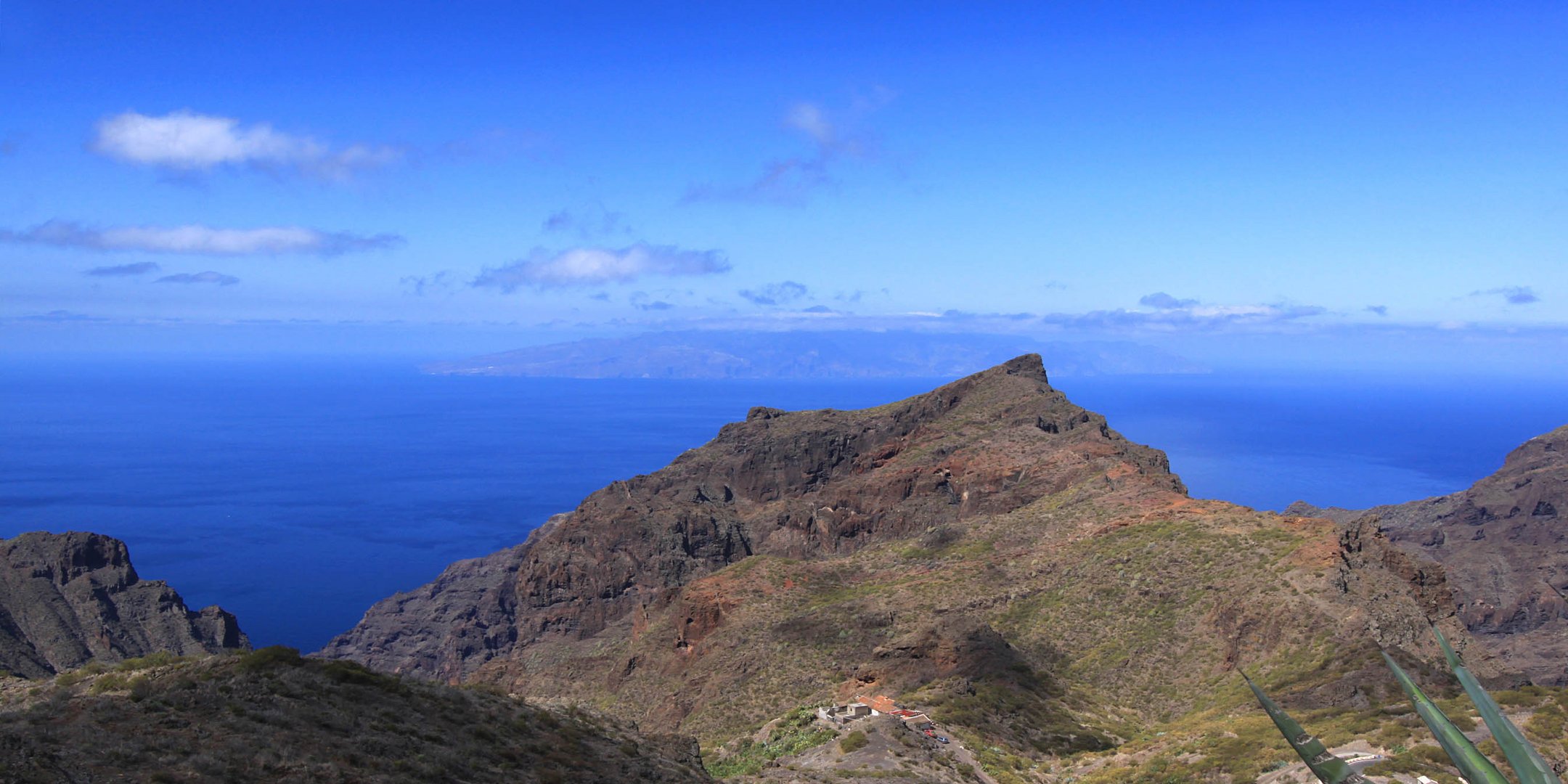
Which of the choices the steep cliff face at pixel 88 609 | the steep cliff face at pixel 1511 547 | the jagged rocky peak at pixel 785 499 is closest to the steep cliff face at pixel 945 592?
the jagged rocky peak at pixel 785 499

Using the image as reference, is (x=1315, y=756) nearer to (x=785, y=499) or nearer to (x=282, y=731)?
(x=282, y=731)

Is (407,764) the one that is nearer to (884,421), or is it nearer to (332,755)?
(332,755)

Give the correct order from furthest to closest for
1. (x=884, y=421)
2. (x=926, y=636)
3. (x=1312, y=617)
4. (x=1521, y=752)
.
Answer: (x=884, y=421)
(x=926, y=636)
(x=1312, y=617)
(x=1521, y=752)

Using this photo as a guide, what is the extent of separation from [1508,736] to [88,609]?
95.0 meters

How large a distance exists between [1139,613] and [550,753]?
135 feet

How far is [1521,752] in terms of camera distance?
453cm

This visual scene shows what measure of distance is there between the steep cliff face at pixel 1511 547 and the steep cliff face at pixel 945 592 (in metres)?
37.8

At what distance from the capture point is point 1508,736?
4.72 meters

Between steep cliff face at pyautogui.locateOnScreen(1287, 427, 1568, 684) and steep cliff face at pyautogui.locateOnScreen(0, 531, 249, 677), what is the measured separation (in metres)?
107

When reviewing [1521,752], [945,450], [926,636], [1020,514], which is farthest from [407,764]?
[945,450]

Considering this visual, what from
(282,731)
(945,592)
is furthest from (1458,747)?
(945,592)

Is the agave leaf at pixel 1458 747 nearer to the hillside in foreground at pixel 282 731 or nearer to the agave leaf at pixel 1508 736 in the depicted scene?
the agave leaf at pixel 1508 736

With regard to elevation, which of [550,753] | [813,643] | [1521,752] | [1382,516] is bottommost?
[1382,516]

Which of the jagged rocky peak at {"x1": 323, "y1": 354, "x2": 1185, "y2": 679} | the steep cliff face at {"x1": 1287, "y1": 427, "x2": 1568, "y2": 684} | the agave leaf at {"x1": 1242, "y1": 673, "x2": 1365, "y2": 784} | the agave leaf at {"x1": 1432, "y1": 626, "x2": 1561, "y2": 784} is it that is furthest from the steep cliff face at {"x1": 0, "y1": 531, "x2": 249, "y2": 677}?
the steep cliff face at {"x1": 1287, "y1": 427, "x2": 1568, "y2": 684}
